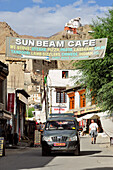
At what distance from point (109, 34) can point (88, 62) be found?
2285 millimetres

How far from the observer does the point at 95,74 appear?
24266 mm

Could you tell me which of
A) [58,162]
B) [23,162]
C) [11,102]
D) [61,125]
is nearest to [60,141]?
[61,125]

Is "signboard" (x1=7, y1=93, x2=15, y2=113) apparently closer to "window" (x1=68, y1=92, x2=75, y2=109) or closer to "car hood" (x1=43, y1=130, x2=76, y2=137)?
"car hood" (x1=43, y1=130, x2=76, y2=137)

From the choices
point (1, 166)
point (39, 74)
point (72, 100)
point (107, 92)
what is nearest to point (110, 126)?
point (107, 92)

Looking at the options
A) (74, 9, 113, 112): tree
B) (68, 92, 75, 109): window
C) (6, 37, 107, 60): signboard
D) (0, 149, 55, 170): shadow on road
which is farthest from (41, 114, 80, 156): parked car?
(68, 92, 75, 109): window

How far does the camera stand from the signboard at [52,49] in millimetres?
16984

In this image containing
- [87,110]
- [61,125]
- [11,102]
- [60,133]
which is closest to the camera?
[60,133]

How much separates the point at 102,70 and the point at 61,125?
20.2ft

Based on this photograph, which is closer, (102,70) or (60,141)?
(60,141)

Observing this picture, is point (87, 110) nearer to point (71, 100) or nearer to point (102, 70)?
point (71, 100)

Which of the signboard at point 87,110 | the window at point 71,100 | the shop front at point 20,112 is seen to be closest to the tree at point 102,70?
the shop front at point 20,112

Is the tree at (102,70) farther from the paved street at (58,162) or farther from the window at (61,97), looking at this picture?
the window at (61,97)

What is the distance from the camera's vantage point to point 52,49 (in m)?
17.1

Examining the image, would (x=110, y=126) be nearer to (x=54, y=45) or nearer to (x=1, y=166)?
(x=54, y=45)
